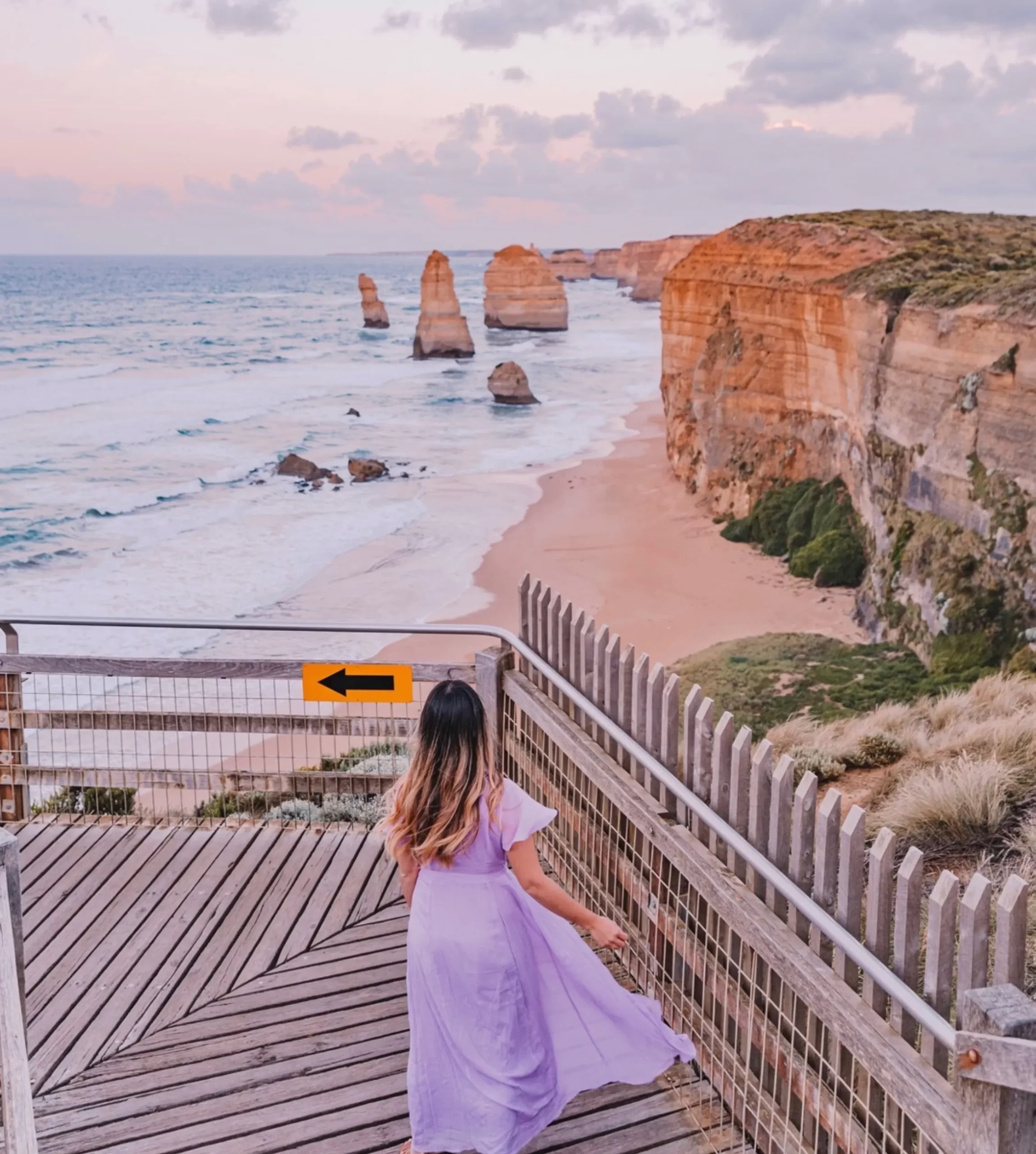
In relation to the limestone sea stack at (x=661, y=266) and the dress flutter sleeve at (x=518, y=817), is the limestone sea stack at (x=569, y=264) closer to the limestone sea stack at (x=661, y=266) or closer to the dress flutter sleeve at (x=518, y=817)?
the limestone sea stack at (x=661, y=266)

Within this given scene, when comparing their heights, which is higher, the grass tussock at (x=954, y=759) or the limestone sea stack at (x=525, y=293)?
the limestone sea stack at (x=525, y=293)

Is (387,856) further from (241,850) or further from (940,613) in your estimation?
(940,613)

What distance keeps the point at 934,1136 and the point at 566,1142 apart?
1621 mm

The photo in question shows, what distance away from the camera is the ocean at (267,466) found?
82.6 feet

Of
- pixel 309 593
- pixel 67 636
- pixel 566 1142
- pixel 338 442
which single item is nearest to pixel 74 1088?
pixel 566 1142

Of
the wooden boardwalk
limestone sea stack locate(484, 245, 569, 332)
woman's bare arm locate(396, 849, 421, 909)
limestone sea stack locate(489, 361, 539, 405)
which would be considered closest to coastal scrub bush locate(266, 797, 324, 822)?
the wooden boardwalk

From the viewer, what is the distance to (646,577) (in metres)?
25.7

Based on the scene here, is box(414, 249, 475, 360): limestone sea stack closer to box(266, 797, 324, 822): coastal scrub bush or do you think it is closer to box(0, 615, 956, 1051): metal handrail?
box(266, 797, 324, 822): coastal scrub bush

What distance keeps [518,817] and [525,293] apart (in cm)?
10034

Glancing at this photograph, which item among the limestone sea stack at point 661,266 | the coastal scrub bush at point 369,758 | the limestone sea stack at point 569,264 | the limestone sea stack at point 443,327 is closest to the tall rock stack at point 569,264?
the limestone sea stack at point 569,264

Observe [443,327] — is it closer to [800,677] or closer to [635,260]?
[800,677]

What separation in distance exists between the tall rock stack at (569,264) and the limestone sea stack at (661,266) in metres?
43.6

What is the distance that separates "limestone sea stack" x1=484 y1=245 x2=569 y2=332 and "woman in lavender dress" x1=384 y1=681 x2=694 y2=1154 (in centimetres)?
9852

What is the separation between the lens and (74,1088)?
4.54m
